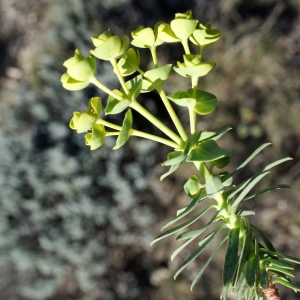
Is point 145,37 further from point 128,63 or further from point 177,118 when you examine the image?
point 177,118

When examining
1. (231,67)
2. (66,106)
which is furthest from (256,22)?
(66,106)

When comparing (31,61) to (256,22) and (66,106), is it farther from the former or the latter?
(256,22)

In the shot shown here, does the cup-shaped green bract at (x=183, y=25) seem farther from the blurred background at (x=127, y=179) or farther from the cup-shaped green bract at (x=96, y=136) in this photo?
the blurred background at (x=127, y=179)

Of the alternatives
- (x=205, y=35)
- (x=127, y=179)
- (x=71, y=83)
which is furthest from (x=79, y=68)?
(x=127, y=179)

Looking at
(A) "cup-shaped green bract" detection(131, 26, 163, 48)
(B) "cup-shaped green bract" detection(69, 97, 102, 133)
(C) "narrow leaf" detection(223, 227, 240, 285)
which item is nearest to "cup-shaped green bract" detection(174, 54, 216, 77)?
(A) "cup-shaped green bract" detection(131, 26, 163, 48)

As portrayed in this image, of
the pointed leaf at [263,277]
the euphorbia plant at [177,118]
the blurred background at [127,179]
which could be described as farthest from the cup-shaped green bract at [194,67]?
the blurred background at [127,179]

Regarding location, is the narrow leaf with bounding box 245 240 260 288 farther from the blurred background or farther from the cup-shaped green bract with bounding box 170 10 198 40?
the blurred background
